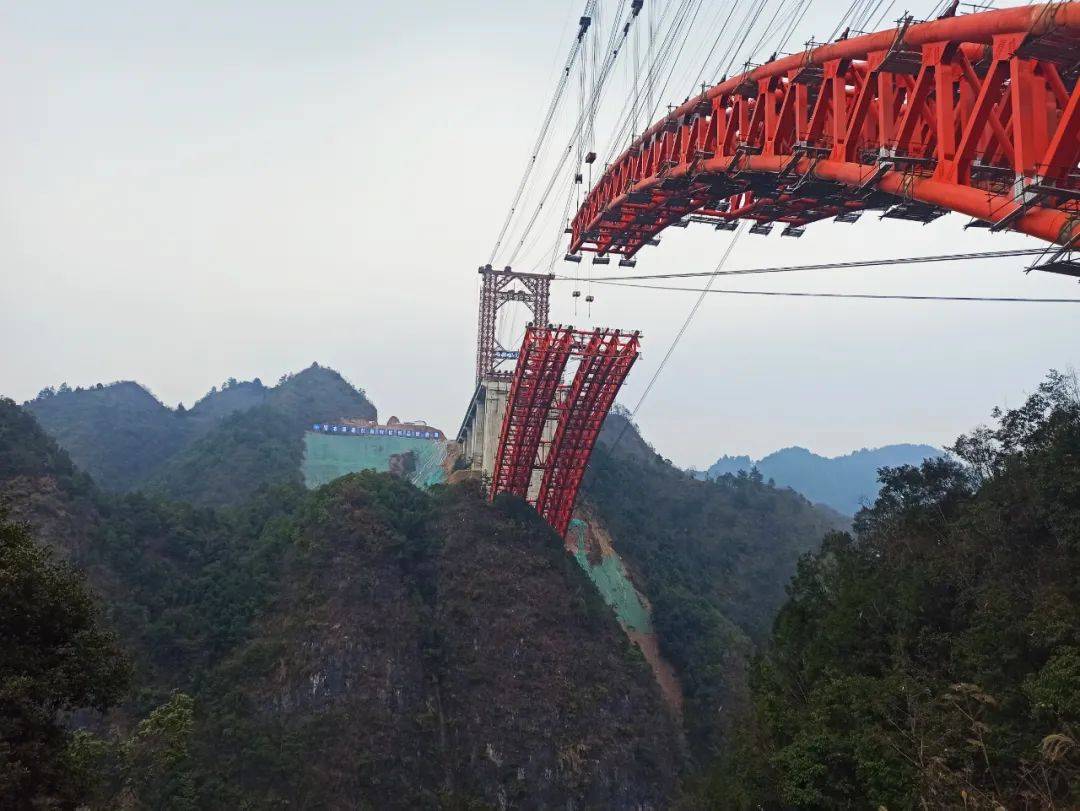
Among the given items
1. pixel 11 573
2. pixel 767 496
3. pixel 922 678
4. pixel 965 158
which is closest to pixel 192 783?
pixel 11 573

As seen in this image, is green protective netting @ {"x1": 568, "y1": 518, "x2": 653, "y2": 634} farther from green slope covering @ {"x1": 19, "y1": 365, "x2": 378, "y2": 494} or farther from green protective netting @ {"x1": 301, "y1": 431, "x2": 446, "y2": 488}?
green slope covering @ {"x1": 19, "y1": 365, "x2": 378, "y2": 494}

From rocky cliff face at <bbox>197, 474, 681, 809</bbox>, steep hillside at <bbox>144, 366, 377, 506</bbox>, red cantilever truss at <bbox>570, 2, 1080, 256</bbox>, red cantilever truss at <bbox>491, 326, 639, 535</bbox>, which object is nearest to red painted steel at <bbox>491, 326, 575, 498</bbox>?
red cantilever truss at <bbox>491, 326, 639, 535</bbox>

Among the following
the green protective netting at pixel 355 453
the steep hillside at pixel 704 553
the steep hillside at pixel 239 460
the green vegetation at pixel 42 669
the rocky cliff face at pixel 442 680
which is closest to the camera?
the green vegetation at pixel 42 669

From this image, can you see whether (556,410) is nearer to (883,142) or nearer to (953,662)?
(953,662)

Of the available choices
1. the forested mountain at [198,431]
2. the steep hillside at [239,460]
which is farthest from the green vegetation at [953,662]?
the forested mountain at [198,431]

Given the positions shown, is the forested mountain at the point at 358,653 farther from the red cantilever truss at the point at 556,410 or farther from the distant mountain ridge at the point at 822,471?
the distant mountain ridge at the point at 822,471

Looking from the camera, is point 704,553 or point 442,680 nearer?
point 442,680

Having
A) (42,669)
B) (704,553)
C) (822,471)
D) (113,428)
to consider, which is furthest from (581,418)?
(822,471)
